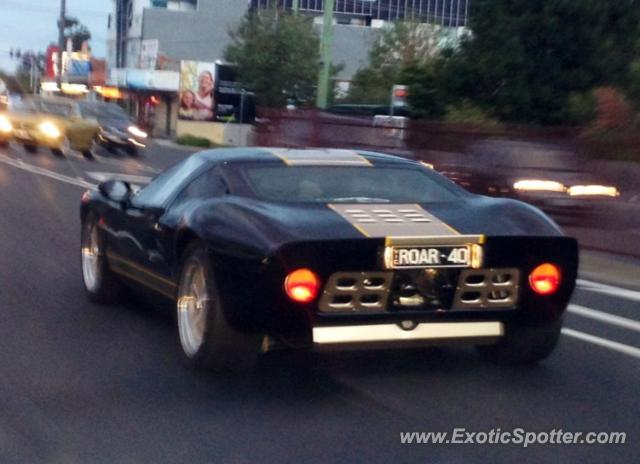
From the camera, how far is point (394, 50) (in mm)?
59844

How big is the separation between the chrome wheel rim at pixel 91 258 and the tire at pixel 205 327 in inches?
81.3

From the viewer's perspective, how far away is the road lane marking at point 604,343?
7.79 meters

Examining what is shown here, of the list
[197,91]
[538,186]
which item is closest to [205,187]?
[538,186]

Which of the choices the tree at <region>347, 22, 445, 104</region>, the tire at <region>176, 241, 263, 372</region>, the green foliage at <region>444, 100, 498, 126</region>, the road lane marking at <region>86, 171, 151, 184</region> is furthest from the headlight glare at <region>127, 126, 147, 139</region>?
the tire at <region>176, 241, 263, 372</region>

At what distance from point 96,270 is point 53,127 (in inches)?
929

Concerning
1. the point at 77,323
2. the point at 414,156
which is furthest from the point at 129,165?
the point at 77,323

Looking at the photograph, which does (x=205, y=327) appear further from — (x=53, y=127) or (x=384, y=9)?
(x=384, y=9)

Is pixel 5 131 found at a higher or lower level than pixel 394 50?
lower

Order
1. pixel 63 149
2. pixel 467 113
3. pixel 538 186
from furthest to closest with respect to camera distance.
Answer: pixel 467 113
pixel 63 149
pixel 538 186

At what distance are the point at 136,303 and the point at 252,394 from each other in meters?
2.89

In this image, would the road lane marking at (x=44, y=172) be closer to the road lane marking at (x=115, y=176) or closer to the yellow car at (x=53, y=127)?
the road lane marking at (x=115, y=176)

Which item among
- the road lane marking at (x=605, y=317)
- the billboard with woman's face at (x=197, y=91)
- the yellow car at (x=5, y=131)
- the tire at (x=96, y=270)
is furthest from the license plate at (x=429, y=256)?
the billboard with woman's face at (x=197, y=91)

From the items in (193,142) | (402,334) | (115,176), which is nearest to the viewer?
(402,334)

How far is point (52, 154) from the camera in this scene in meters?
31.8
